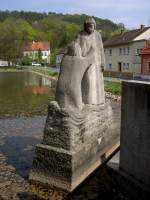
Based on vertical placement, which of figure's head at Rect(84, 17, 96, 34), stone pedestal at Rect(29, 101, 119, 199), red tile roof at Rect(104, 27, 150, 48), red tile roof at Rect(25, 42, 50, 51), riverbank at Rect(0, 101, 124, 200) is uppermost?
red tile roof at Rect(25, 42, 50, 51)

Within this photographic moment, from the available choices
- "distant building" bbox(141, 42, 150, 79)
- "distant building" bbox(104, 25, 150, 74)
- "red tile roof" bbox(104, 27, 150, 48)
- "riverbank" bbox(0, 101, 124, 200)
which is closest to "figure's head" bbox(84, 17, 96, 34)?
"riverbank" bbox(0, 101, 124, 200)

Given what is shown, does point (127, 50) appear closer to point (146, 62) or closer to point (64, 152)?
point (146, 62)

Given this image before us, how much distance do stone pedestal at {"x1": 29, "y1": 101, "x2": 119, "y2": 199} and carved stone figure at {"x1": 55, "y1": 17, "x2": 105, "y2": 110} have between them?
1.19ft

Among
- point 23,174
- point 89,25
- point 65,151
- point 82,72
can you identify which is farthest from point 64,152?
point 89,25

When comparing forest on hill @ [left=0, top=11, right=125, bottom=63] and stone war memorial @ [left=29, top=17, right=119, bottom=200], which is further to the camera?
forest on hill @ [left=0, top=11, right=125, bottom=63]

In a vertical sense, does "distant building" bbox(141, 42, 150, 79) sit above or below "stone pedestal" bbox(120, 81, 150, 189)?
above

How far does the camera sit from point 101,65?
478 inches

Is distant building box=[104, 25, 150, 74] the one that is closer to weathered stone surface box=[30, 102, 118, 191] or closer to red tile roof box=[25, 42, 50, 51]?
weathered stone surface box=[30, 102, 118, 191]

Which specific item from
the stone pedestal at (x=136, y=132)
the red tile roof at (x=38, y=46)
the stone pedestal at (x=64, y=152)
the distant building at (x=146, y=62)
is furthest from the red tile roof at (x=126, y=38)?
the red tile roof at (x=38, y=46)

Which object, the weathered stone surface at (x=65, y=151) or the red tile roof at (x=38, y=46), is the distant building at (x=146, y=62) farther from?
the red tile roof at (x=38, y=46)

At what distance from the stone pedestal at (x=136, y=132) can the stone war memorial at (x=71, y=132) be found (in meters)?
1.40

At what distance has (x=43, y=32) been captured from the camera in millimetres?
176375

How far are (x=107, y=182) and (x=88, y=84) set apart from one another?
2974 millimetres

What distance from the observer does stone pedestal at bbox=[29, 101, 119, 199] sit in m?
9.42
